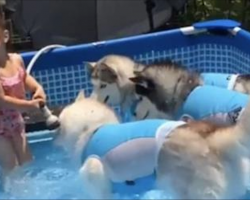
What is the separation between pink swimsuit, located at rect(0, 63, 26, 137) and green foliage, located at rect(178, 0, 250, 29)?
9.76ft

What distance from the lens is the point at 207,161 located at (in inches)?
148

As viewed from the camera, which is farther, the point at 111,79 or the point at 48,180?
the point at 111,79

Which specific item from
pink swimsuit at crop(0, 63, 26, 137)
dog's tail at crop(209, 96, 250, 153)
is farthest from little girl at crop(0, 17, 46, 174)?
dog's tail at crop(209, 96, 250, 153)

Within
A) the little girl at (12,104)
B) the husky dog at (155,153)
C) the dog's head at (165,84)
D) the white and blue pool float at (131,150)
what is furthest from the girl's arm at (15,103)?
the dog's head at (165,84)

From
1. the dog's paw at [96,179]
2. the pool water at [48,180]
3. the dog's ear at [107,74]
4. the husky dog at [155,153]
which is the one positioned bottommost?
the pool water at [48,180]

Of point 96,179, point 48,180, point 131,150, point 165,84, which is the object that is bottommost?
point 48,180

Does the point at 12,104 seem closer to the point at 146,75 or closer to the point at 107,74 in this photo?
the point at 107,74

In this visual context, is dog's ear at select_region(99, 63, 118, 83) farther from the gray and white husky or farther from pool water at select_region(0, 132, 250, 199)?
pool water at select_region(0, 132, 250, 199)

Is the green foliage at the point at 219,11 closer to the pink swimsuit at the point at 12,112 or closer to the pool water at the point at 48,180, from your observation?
the pool water at the point at 48,180

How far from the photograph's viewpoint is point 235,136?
371 centimetres

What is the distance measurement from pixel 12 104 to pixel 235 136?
4.77 feet

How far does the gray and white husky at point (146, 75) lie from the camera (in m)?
5.02

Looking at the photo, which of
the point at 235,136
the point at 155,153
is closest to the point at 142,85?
the point at 155,153

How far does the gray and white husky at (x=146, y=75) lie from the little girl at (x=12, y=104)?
44cm
